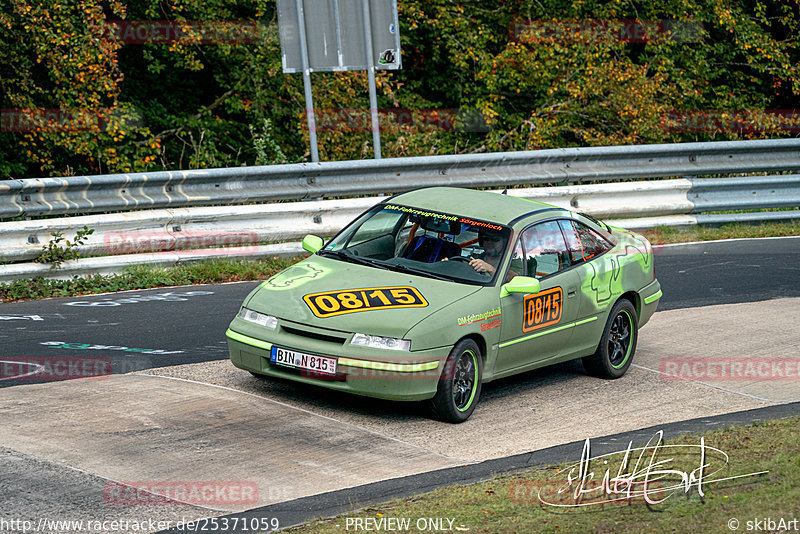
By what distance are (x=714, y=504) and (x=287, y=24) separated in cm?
1041

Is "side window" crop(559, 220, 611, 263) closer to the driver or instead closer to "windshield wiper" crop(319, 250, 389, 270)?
the driver

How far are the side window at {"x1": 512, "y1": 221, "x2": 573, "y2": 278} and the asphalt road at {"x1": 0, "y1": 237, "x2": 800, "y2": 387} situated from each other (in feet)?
8.90

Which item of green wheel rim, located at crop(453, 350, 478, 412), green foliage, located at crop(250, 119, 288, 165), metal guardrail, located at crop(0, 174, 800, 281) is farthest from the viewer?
green foliage, located at crop(250, 119, 288, 165)

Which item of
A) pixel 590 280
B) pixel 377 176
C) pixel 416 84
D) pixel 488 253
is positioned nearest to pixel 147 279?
pixel 377 176

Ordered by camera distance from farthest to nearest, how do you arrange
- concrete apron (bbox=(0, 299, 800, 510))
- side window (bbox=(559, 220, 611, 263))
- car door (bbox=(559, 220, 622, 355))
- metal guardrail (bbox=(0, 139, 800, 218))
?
metal guardrail (bbox=(0, 139, 800, 218)), side window (bbox=(559, 220, 611, 263)), car door (bbox=(559, 220, 622, 355)), concrete apron (bbox=(0, 299, 800, 510))

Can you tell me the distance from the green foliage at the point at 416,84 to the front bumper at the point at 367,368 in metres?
8.48

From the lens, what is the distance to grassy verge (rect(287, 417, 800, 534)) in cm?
525

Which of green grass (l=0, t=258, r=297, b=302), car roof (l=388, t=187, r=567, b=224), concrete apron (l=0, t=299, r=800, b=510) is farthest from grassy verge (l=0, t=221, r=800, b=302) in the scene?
car roof (l=388, t=187, r=567, b=224)

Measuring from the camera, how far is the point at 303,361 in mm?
7176

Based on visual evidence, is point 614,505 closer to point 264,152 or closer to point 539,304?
point 539,304

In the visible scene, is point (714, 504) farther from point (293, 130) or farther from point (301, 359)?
point (293, 130)

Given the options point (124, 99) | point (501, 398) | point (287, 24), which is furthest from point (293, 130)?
point (501, 398)

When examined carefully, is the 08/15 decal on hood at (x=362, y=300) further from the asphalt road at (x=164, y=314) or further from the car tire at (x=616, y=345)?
the car tire at (x=616, y=345)

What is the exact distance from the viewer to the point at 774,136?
70.4 ft
